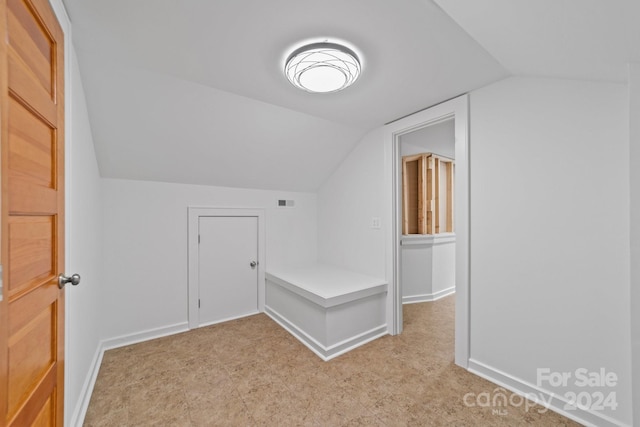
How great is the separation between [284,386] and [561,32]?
251 centimetres

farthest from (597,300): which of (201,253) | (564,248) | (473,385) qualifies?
(201,253)

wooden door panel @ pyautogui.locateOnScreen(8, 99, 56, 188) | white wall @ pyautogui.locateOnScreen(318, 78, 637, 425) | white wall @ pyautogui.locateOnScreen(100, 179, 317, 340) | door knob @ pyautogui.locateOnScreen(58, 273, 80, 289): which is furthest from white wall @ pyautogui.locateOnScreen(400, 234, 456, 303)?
wooden door panel @ pyautogui.locateOnScreen(8, 99, 56, 188)

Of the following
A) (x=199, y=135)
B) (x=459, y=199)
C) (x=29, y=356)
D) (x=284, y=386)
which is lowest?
(x=284, y=386)

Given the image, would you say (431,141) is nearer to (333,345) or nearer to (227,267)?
(333,345)

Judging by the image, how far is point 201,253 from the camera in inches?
110

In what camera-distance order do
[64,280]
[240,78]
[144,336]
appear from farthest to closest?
[144,336], [240,78], [64,280]

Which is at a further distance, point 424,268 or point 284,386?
point 424,268

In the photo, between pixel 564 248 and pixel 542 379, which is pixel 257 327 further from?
pixel 564 248

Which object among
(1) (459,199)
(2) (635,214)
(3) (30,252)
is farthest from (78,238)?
(2) (635,214)

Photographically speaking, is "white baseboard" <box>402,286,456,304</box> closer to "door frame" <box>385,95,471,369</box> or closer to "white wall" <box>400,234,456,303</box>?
"white wall" <box>400,234,456,303</box>

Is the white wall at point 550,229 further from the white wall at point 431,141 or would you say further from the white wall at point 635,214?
the white wall at point 431,141

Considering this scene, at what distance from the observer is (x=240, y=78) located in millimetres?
1802

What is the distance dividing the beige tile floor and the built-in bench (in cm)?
10

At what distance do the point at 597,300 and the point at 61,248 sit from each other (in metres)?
2.70
